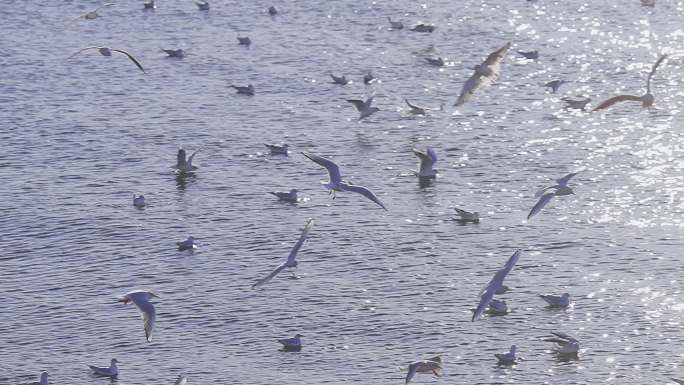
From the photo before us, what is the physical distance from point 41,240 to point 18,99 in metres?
18.7

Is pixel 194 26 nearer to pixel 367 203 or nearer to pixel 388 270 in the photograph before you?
pixel 367 203

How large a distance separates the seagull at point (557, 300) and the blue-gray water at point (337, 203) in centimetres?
48

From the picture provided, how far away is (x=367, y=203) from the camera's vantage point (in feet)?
175

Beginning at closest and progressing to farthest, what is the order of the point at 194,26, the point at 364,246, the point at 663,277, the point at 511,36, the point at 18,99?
the point at 663,277
the point at 364,246
the point at 18,99
the point at 511,36
the point at 194,26

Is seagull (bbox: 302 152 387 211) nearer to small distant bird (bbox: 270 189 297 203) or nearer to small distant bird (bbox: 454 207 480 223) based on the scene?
small distant bird (bbox: 454 207 480 223)

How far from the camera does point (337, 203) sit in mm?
53344

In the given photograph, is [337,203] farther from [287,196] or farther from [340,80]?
[340,80]

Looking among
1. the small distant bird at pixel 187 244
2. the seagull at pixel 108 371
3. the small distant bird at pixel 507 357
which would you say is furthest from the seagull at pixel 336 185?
the seagull at pixel 108 371

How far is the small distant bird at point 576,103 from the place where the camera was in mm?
63000

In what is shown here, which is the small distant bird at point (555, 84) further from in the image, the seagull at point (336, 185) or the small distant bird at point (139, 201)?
the seagull at point (336, 185)

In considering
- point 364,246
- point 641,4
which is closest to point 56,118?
point 364,246

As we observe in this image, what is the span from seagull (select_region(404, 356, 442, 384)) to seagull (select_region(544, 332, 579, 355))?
10.8 ft

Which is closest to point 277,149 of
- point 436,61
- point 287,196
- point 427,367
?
point 287,196

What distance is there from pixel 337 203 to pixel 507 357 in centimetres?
1493
